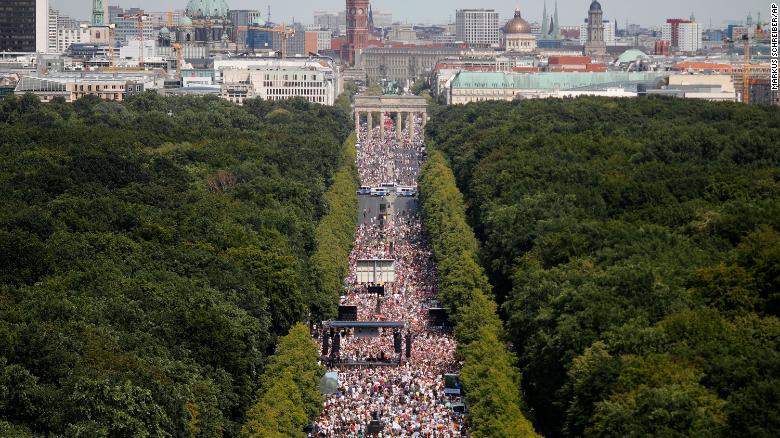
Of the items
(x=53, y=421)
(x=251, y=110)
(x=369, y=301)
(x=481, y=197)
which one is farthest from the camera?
(x=251, y=110)

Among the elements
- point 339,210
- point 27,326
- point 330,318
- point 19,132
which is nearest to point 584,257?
point 330,318

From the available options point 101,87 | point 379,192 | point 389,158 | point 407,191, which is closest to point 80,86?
point 101,87

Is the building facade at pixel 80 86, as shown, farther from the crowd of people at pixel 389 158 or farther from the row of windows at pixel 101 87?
the crowd of people at pixel 389 158

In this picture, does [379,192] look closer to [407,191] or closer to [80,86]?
[407,191]

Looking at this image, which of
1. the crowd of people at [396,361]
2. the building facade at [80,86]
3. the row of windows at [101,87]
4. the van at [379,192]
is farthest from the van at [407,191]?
the row of windows at [101,87]

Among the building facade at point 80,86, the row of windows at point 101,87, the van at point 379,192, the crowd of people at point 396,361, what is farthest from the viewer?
the row of windows at point 101,87

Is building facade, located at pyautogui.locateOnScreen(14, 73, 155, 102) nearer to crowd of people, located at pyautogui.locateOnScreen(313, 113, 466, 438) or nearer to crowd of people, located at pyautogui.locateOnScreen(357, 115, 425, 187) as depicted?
crowd of people, located at pyautogui.locateOnScreen(357, 115, 425, 187)

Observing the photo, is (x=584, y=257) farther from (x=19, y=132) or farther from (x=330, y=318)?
(x=19, y=132)

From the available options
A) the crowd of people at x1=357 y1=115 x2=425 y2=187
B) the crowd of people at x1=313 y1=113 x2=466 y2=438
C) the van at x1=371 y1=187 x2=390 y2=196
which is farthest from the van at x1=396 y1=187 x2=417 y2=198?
the crowd of people at x1=313 y1=113 x2=466 y2=438
